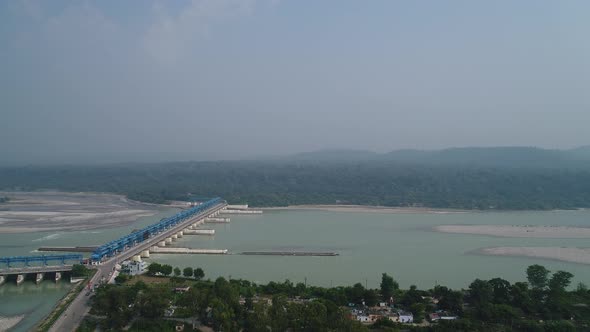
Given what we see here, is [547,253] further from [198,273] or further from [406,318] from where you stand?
[198,273]

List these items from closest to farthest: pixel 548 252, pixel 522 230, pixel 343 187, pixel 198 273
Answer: pixel 198 273, pixel 548 252, pixel 522 230, pixel 343 187

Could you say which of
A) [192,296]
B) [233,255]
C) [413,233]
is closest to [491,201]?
[413,233]

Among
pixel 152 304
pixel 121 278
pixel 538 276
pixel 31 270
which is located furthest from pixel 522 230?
pixel 31 270

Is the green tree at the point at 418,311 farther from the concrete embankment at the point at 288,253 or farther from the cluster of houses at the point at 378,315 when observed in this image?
the concrete embankment at the point at 288,253

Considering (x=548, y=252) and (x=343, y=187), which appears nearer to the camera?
(x=548, y=252)

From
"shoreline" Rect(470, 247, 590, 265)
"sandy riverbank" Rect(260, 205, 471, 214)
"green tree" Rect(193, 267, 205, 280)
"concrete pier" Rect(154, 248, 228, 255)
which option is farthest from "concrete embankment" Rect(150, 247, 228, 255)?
"sandy riverbank" Rect(260, 205, 471, 214)

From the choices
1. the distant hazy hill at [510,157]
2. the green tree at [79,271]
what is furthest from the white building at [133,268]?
the distant hazy hill at [510,157]
